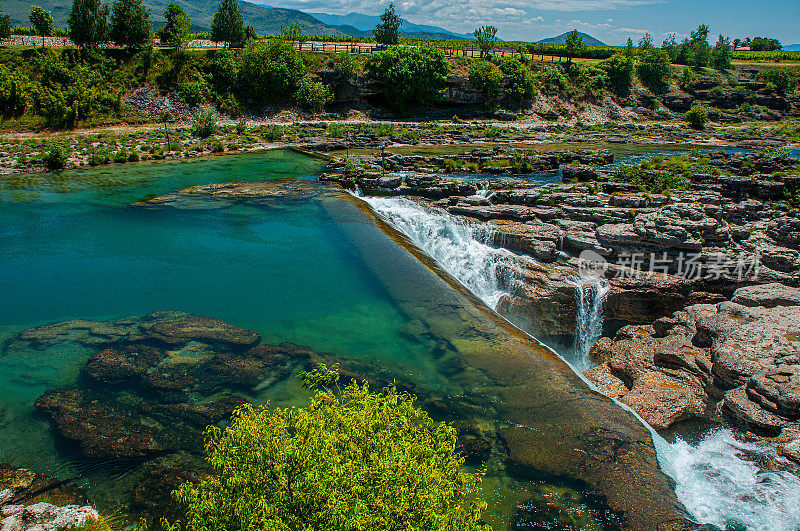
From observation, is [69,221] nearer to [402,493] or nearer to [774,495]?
[402,493]

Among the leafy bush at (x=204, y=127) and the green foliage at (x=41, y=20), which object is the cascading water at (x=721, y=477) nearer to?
the leafy bush at (x=204, y=127)

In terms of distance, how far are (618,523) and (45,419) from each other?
47.0 ft

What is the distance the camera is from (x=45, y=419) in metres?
12.8

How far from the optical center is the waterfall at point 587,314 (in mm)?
19375

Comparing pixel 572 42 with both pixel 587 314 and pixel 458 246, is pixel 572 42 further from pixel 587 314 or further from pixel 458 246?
pixel 587 314

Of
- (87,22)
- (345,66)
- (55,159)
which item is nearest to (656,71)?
(345,66)

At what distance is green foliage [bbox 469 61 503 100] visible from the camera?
7450cm

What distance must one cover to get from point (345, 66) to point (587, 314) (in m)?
62.0

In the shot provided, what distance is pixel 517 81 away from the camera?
76688 mm

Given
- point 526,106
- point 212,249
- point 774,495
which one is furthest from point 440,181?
point 526,106

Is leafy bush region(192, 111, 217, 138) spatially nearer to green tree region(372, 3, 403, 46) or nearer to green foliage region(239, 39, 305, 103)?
green foliage region(239, 39, 305, 103)

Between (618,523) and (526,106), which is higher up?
(526,106)

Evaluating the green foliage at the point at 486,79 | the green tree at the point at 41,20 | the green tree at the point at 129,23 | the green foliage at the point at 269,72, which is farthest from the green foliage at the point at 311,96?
the green tree at the point at 41,20

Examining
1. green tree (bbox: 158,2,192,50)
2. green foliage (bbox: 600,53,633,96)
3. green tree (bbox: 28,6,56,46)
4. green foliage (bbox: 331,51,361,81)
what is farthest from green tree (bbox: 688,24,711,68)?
green tree (bbox: 28,6,56,46)
